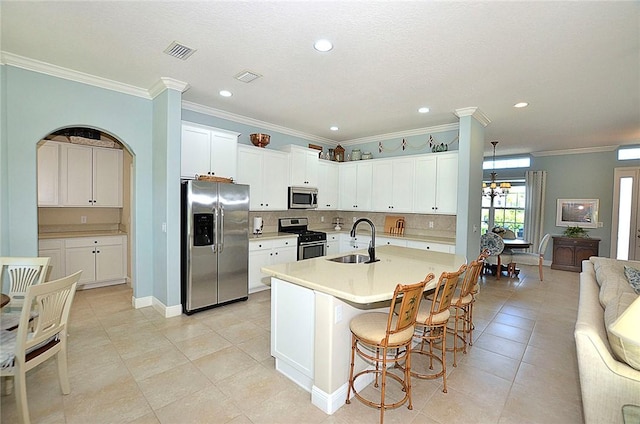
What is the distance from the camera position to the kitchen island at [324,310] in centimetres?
207

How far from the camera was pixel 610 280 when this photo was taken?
2.72 metres

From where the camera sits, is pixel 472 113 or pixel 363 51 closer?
pixel 363 51

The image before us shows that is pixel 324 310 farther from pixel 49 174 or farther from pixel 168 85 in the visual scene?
pixel 49 174

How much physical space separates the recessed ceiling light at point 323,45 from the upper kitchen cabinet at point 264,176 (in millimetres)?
2386

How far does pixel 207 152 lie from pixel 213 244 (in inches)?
50.9

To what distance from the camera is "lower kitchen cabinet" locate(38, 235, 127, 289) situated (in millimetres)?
4414

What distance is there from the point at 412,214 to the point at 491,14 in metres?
3.97

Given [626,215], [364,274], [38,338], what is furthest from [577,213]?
[38,338]

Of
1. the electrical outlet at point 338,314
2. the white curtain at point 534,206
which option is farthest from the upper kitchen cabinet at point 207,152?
the white curtain at point 534,206

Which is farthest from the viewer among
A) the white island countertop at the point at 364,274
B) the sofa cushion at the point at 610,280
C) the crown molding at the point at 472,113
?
the crown molding at the point at 472,113

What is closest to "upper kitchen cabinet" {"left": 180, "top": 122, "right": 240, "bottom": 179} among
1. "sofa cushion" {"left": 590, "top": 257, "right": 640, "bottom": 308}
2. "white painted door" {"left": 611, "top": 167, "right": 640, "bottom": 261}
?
"sofa cushion" {"left": 590, "top": 257, "right": 640, "bottom": 308}

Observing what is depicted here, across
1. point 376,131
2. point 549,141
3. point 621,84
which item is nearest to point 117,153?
point 376,131

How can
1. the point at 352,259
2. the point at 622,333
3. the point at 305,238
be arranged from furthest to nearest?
1. the point at 305,238
2. the point at 352,259
3. the point at 622,333

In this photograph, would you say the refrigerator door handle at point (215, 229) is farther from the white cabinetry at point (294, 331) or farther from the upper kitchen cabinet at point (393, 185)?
the upper kitchen cabinet at point (393, 185)
